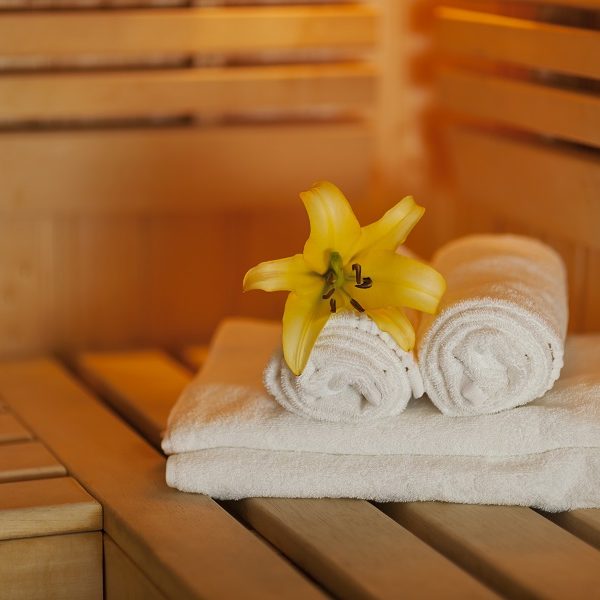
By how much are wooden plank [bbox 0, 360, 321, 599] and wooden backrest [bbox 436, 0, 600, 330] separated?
0.68 m

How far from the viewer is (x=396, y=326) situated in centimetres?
130

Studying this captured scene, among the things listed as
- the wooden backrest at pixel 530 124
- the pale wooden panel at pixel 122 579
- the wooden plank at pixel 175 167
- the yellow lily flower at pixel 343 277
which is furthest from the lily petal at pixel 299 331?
the wooden plank at pixel 175 167

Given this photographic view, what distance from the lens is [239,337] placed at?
170cm

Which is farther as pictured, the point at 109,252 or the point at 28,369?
the point at 109,252

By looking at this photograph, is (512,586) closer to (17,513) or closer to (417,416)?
(417,416)

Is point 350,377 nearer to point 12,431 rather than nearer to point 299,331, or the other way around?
point 299,331

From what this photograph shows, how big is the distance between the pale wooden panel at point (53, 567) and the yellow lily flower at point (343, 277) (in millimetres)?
313

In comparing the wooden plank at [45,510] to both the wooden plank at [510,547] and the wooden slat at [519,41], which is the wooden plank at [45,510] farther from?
the wooden slat at [519,41]

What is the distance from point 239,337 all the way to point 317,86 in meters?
0.56

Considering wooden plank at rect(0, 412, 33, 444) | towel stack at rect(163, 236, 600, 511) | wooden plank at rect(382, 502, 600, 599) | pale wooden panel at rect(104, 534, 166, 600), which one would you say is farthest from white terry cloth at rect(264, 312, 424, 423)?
wooden plank at rect(0, 412, 33, 444)

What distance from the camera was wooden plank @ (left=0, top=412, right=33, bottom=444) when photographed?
160cm

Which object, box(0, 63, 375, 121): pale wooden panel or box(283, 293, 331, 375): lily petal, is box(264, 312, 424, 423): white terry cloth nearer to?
box(283, 293, 331, 375): lily petal

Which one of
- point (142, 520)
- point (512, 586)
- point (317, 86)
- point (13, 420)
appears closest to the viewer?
point (512, 586)

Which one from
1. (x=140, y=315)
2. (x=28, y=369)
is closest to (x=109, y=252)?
(x=140, y=315)
